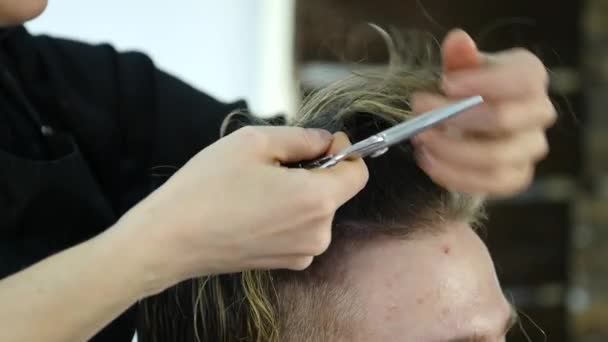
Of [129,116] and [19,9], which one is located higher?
[19,9]

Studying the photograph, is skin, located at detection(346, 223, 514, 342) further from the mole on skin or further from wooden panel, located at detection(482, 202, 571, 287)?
wooden panel, located at detection(482, 202, 571, 287)

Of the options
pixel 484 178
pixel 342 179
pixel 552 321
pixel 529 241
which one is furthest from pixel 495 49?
pixel 342 179

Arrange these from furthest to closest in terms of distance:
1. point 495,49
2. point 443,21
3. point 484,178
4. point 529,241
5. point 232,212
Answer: point 529,241 → point 443,21 → point 495,49 → point 484,178 → point 232,212

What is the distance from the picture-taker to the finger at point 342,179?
2.46 feet

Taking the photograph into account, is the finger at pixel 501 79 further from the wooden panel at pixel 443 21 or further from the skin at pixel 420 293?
the wooden panel at pixel 443 21

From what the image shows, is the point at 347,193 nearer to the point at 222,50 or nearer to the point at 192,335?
the point at 192,335

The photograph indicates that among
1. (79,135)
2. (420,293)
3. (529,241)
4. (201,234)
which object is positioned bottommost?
(529,241)

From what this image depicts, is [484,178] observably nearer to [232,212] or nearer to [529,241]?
[232,212]

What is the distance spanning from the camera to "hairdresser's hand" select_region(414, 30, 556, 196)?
0.81m

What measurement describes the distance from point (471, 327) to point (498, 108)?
318 mm

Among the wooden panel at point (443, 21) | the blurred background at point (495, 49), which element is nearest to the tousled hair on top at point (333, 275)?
the blurred background at point (495, 49)

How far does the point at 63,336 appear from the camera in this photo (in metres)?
0.75

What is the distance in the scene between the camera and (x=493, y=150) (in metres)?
0.82

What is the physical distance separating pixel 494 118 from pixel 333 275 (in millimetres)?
309
